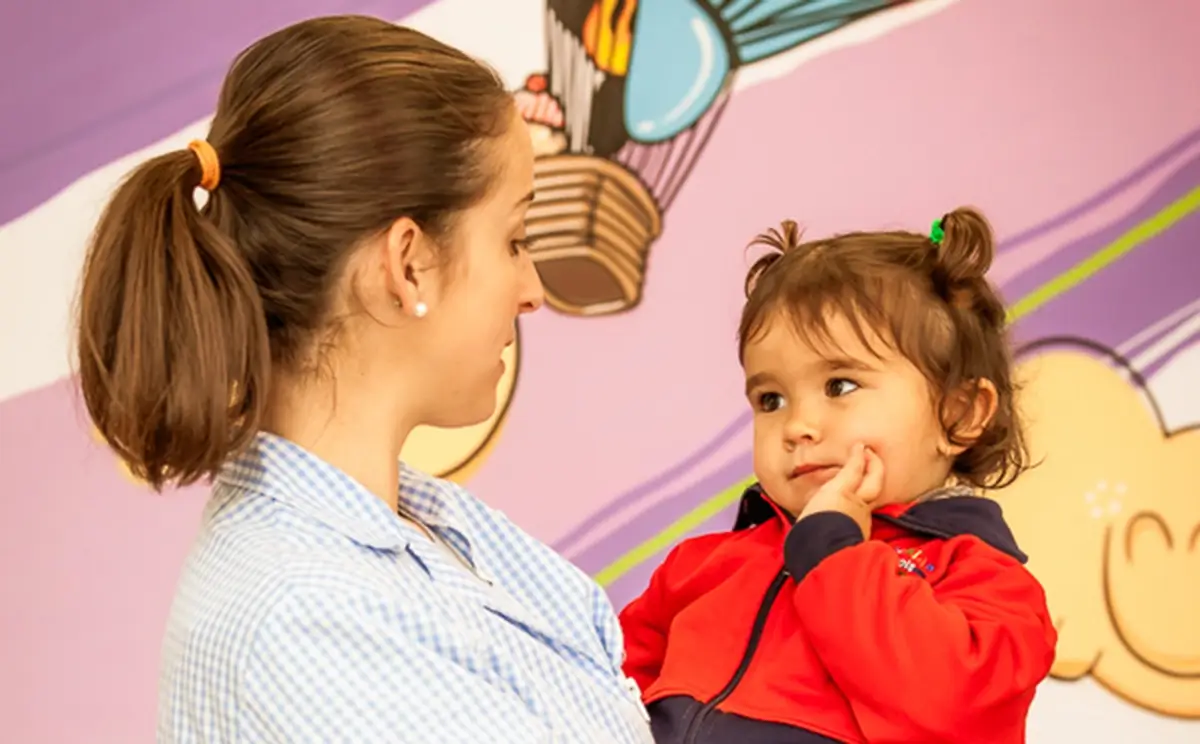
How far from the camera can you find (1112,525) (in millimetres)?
2203

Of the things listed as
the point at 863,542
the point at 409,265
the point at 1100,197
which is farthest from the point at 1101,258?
the point at 409,265

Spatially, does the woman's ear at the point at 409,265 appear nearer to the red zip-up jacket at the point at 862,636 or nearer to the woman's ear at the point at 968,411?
the red zip-up jacket at the point at 862,636

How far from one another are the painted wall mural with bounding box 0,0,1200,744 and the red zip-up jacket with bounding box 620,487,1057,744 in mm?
660

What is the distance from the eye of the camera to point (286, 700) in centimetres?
93

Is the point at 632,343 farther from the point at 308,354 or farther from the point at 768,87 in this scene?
the point at 308,354

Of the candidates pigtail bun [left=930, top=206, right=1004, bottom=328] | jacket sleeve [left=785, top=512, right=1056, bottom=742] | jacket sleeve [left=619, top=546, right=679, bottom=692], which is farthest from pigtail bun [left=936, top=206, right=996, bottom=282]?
jacket sleeve [left=619, top=546, right=679, bottom=692]

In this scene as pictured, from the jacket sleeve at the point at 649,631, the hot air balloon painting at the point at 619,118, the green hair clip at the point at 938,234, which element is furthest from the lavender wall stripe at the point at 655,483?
the green hair clip at the point at 938,234

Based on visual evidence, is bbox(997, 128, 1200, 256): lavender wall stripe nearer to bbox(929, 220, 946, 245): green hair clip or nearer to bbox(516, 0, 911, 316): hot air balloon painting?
bbox(516, 0, 911, 316): hot air balloon painting

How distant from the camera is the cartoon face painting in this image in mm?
2184

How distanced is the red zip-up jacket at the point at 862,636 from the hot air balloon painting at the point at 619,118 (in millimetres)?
745

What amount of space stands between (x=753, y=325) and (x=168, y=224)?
2.33 feet

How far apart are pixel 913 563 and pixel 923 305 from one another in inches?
11.2

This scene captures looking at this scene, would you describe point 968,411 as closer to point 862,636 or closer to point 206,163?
point 862,636

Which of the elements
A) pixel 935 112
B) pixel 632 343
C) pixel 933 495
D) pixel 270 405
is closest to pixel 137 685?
pixel 632 343
